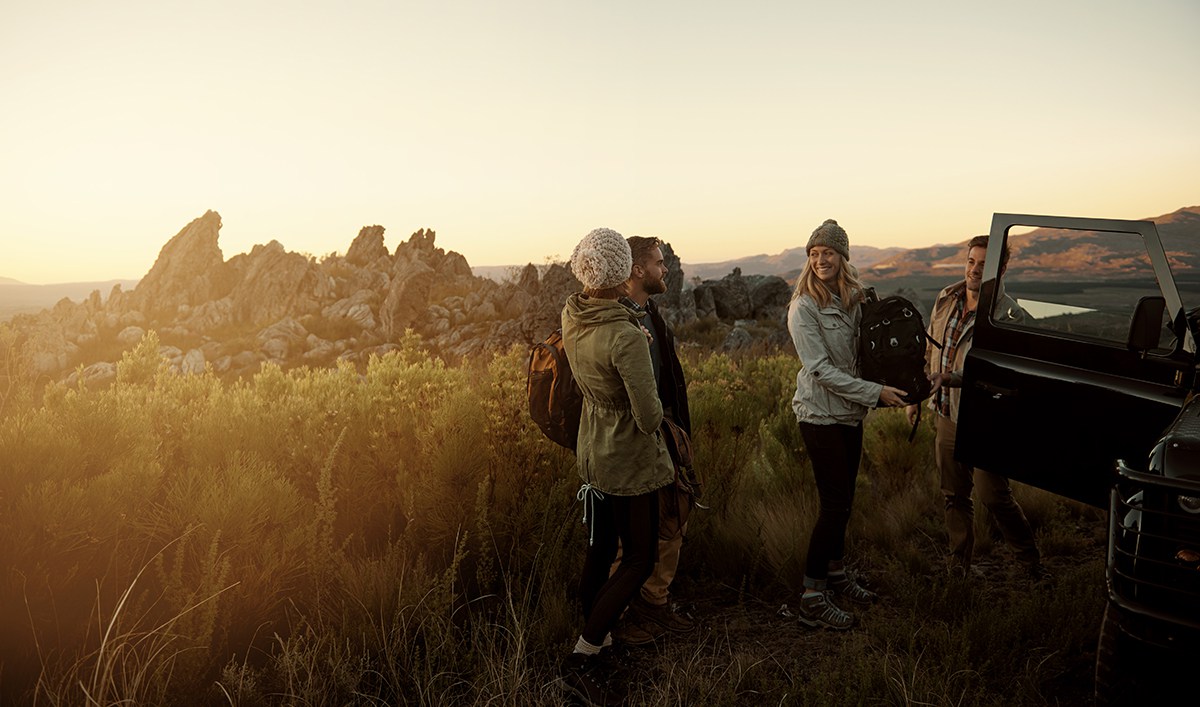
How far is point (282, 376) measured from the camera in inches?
255

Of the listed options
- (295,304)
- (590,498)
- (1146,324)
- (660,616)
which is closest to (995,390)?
(1146,324)

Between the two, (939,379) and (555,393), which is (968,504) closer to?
(939,379)

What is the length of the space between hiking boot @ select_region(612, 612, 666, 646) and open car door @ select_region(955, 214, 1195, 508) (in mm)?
2034

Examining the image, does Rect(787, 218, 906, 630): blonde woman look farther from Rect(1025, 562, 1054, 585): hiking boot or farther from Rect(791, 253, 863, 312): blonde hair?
Rect(1025, 562, 1054, 585): hiking boot

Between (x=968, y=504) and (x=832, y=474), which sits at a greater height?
(x=832, y=474)

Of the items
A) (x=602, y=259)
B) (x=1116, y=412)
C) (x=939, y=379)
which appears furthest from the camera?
(x=939, y=379)

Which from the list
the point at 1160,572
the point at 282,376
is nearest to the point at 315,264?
the point at 282,376

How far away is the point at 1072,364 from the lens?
3.57m

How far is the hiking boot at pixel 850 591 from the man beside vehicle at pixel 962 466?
22.4 inches

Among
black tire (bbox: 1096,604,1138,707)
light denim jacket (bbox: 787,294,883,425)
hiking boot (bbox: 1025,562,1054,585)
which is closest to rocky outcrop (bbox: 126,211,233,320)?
light denim jacket (bbox: 787,294,883,425)

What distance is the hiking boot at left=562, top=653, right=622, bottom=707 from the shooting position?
300 cm

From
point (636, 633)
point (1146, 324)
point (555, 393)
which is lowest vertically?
point (636, 633)

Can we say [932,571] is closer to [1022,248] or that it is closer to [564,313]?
[1022,248]

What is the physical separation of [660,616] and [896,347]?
6.42 feet
